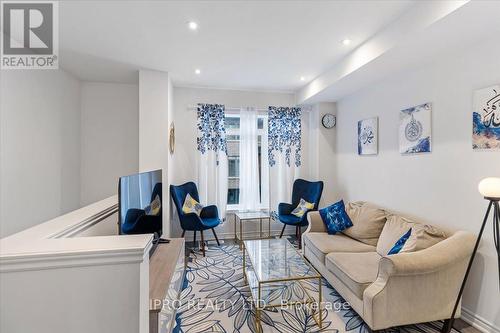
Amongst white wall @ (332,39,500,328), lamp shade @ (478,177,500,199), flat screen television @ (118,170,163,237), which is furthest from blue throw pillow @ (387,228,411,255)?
flat screen television @ (118,170,163,237)

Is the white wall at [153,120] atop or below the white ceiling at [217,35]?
below

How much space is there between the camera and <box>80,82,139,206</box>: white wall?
385cm

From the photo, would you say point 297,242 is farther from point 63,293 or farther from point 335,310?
point 63,293

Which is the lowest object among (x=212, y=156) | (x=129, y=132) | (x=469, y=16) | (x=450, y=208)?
(x=450, y=208)

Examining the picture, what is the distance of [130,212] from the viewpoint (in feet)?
5.62

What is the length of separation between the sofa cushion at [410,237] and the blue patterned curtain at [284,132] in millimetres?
2006

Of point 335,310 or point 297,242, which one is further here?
point 297,242

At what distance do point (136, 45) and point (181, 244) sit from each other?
2145 millimetres

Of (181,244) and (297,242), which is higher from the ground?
(181,244)

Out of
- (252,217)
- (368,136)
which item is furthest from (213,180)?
(368,136)

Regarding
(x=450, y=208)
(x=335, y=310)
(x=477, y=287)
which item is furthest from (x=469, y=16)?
(x=335, y=310)

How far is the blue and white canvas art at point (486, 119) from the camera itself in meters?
1.90

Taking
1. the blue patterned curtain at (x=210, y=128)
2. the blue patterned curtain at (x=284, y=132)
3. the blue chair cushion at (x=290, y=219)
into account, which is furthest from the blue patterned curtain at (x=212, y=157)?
the blue chair cushion at (x=290, y=219)

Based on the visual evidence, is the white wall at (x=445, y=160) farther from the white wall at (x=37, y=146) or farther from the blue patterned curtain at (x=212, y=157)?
the white wall at (x=37, y=146)
